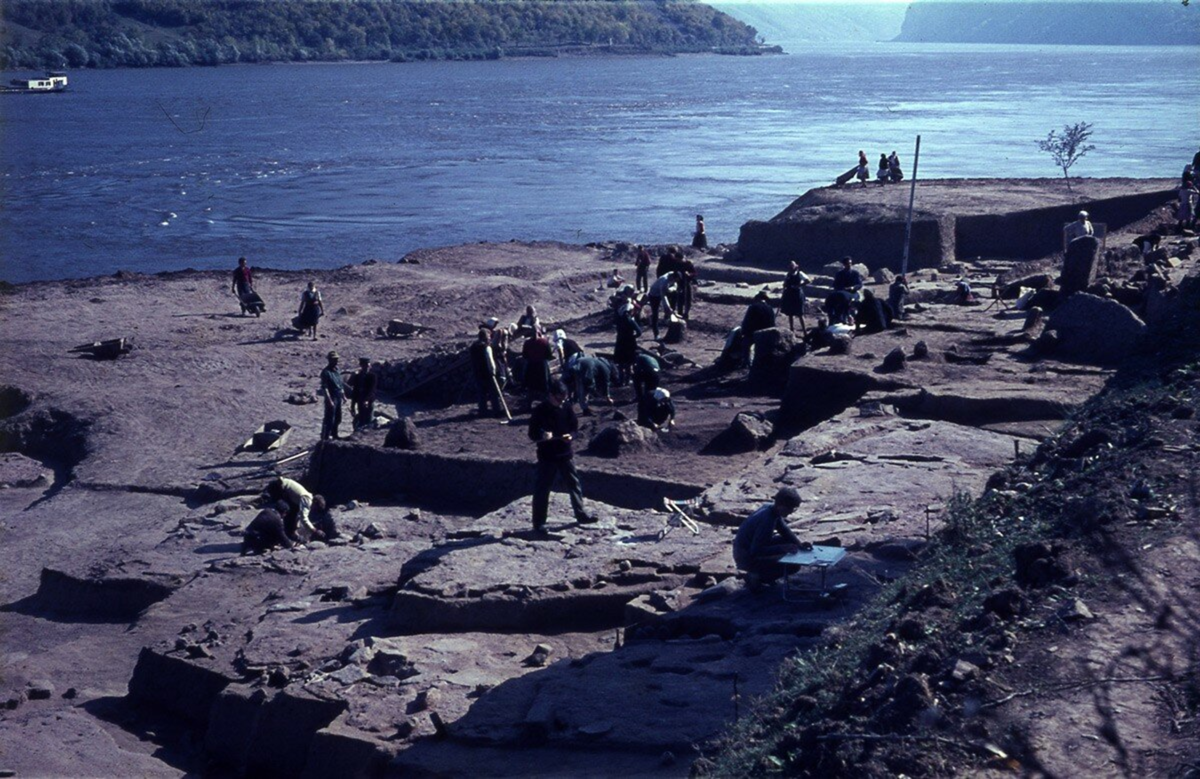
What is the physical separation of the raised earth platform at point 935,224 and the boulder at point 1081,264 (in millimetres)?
8676

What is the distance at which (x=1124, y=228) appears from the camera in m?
25.9

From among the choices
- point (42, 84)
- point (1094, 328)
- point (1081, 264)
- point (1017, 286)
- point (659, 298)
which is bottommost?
point (659, 298)

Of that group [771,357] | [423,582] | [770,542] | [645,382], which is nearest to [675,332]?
[771,357]

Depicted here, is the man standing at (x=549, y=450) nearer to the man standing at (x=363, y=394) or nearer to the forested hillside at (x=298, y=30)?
the man standing at (x=363, y=394)

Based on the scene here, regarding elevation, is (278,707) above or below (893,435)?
below

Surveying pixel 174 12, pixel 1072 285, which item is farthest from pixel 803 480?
pixel 174 12

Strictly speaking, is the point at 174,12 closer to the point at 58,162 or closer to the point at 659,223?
the point at 58,162

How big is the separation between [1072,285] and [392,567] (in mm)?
11273

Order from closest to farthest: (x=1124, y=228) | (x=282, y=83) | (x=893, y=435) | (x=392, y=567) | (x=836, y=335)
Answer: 1. (x=392, y=567)
2. (x=893, y=435)
3. (x=836, y=335)
4. (x=1124, y=228)
5. (x=282, y=83)

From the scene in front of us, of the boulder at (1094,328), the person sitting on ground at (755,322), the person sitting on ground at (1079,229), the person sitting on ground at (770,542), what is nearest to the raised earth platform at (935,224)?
the person sitting on ground at (1079,229)

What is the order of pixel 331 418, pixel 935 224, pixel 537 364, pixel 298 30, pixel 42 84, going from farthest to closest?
pixel 298 30 → pixel 42 84 → pixel 935 224 → pixel 331 418 → pixel 537 364

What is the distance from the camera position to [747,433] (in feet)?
48.3

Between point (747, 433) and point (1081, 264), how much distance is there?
21.7 ft

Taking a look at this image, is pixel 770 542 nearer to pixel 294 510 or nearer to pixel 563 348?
pixel 294 510
